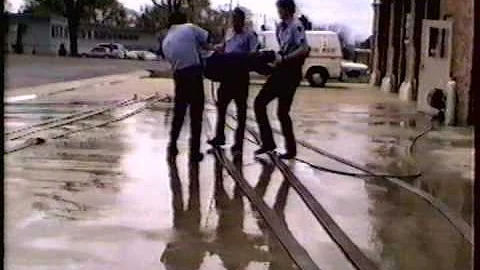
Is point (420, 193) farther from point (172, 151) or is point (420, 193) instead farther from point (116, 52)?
point (116, 52)

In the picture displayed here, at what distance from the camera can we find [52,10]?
91.8m

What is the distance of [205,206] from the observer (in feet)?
25.5

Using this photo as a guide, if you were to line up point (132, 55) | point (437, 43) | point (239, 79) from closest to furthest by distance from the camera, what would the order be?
point (239, 79) < point (437, 43) < point (132, 55)

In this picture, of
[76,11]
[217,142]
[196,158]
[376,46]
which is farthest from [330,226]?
[76,11]

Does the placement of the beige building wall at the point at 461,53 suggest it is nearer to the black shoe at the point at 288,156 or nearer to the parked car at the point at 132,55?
the black shoe at the point at 288,156

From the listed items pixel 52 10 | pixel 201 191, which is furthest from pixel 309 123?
pixel 52 10

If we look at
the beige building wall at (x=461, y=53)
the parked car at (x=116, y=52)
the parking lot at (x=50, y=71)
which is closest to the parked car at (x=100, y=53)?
the parked car at (x=116, y=52)

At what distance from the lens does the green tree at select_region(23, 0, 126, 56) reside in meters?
84.4

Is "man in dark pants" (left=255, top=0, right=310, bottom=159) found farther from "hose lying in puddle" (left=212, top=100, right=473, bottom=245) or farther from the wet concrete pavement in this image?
the wet concrete pavement

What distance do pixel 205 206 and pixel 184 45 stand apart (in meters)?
3.47

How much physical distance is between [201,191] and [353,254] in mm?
2720

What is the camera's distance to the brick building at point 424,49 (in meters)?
16.9

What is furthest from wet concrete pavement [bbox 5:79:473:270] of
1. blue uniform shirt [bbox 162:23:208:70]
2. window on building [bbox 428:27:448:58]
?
window on building [bbox 428:27:448:58]

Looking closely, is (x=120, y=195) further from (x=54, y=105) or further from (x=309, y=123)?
(x=54, y=105)
